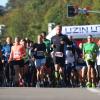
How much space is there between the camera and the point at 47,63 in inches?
962

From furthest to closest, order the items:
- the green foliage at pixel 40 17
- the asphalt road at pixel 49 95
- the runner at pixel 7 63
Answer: the green foliage at pixel 40 17 → the runner at pixel 7 63 → the asphalt road at pixel 49 95

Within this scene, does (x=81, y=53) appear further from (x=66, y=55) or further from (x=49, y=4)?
(x=49, y=4)

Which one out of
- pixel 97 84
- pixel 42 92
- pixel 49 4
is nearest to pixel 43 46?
pixel 97 84

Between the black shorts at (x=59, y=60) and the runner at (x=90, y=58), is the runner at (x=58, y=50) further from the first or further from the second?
the runner at (x=90, y=58)

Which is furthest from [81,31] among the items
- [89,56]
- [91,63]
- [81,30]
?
[89,56]

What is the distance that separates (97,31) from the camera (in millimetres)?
35812

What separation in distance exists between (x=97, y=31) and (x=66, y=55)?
1191 cm

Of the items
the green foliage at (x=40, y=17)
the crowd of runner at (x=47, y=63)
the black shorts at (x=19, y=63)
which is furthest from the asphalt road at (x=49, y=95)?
the green foliage at (x=40, y=17)

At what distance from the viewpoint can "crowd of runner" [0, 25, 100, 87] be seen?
23.6 m

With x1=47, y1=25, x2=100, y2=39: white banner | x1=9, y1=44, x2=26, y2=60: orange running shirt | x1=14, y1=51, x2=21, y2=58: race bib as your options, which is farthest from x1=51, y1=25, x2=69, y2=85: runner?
x1=47, y1=25, x2=100, y2=39: white banner

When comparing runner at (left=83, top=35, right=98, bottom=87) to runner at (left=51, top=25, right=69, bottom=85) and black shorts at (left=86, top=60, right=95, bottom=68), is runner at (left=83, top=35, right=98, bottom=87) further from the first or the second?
runner at (left=51, top=25, right=69, bottom=85)

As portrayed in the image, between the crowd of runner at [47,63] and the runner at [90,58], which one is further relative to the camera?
the crowd of runner at [47,63]

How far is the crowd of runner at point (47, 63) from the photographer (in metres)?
23.6

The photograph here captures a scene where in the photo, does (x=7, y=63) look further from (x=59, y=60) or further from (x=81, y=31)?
(x=81, y=31)
